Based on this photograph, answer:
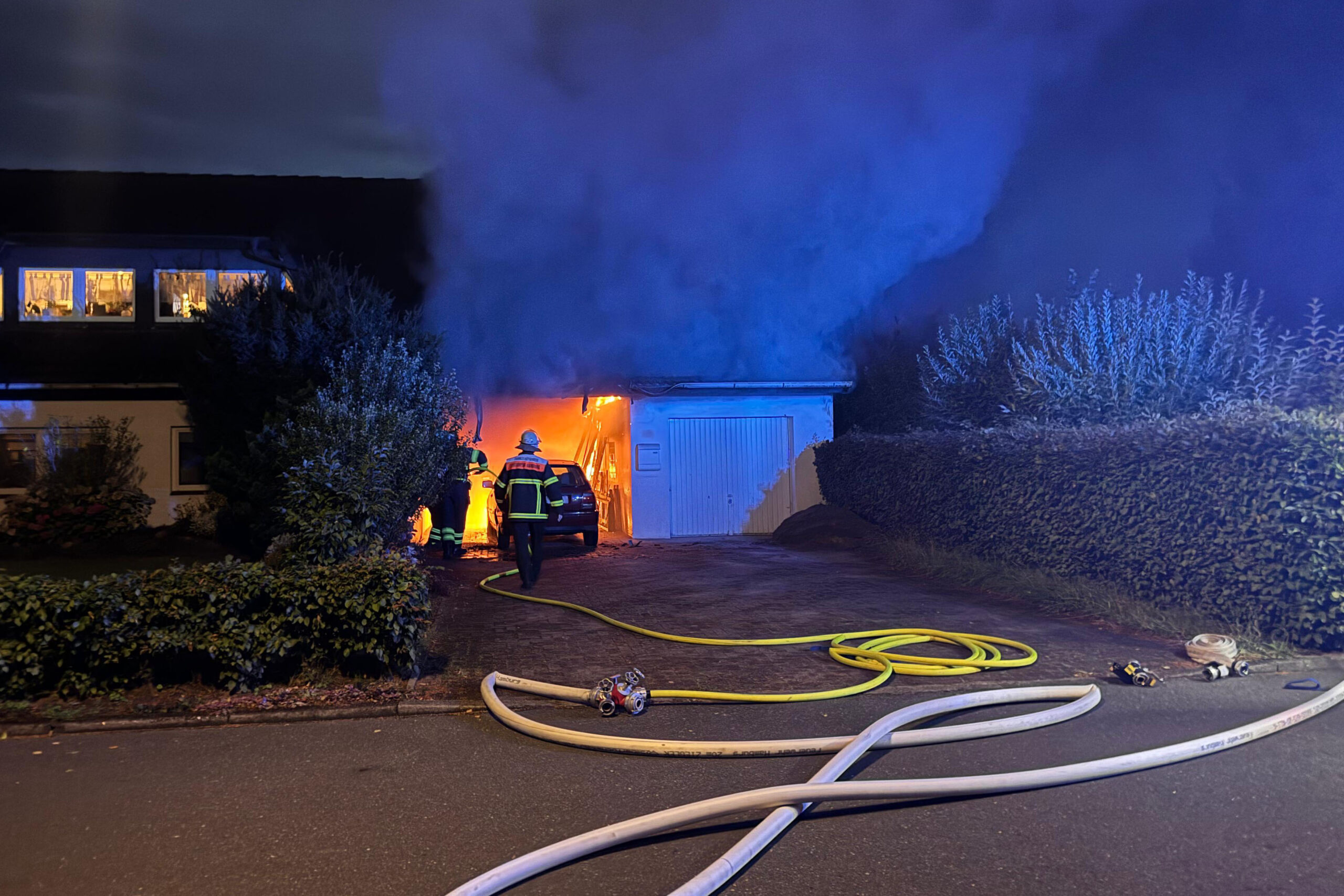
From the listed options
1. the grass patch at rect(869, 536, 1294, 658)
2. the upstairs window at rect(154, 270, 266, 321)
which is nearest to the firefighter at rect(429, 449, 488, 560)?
the grass patch at rect(869, 536, 1294, 658)

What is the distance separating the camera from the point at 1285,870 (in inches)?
127

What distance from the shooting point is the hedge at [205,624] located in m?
5.57

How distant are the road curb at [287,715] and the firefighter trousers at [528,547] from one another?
13.7 feet

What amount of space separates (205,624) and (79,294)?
540 inches

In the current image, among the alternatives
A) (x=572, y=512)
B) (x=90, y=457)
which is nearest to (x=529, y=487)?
(x=572, y=512)

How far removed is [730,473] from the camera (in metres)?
15.9

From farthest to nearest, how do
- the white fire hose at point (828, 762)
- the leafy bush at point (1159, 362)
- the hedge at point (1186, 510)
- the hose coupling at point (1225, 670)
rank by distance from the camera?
the leafy bush at point (1159, 362)
the hedge at point (1186, 510)
the hose coupling at point (1225, 670)
the white fire hose at point (828, 762)

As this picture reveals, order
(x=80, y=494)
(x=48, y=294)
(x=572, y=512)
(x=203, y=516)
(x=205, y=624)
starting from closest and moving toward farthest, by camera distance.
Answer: (x=205, y=624) → (x=80, y=494) → (x=572, y=512) → (x=203, y=516) → (x=48, y=294)

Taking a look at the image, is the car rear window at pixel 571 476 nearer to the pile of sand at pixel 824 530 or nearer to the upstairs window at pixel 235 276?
the pile of sand at pixel 824 530

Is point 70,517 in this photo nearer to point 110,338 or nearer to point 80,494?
point 80,494

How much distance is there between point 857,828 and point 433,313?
1434 centimetres

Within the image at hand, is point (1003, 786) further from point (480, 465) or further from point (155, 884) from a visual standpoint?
point (480, 465)

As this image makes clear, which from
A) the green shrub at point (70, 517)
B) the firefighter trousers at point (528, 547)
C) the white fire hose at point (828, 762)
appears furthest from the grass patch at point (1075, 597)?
the green shrub at point (70, 517)

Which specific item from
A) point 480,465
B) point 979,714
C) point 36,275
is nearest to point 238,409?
point 480,465
